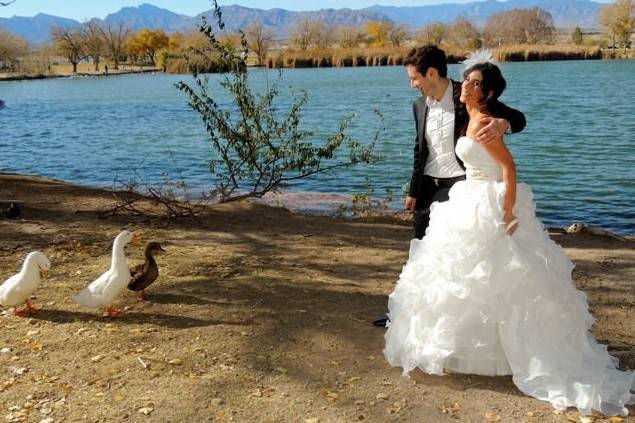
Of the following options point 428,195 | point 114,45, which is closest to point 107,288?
point 428,195

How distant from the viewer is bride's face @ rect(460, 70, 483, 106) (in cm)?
461

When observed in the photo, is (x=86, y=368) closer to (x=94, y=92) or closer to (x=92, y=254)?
(x=92, y=254)

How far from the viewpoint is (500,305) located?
4.61 metres

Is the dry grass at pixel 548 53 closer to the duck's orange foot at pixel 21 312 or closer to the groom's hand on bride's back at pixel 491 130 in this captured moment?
the duck's orange foot at pixel 21 312

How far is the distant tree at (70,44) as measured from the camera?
109369mm

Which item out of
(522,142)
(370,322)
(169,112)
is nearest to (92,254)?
(370,322)

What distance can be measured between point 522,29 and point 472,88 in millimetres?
129865

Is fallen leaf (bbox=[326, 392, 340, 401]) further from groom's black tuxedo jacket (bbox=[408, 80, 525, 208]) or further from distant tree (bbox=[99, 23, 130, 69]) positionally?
distant tree (bbox=[99, 23, 130, 69])

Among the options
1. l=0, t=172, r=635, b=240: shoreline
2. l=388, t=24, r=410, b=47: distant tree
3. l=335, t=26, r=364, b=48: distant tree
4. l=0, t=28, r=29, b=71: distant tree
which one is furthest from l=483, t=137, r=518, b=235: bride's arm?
l=388, t=24, r=410, b=47: distant tree

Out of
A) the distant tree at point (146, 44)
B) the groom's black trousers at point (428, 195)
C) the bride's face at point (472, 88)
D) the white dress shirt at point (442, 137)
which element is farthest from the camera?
the distant tree at point (146, 44)

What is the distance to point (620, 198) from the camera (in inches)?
584

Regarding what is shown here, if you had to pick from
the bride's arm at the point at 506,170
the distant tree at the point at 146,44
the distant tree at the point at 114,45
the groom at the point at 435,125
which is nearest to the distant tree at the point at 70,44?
the distant tree at the point at 114,45

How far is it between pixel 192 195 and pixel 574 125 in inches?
639

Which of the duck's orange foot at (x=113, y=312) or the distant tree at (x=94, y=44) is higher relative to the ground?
the distant tree at (x=94, y=44)
